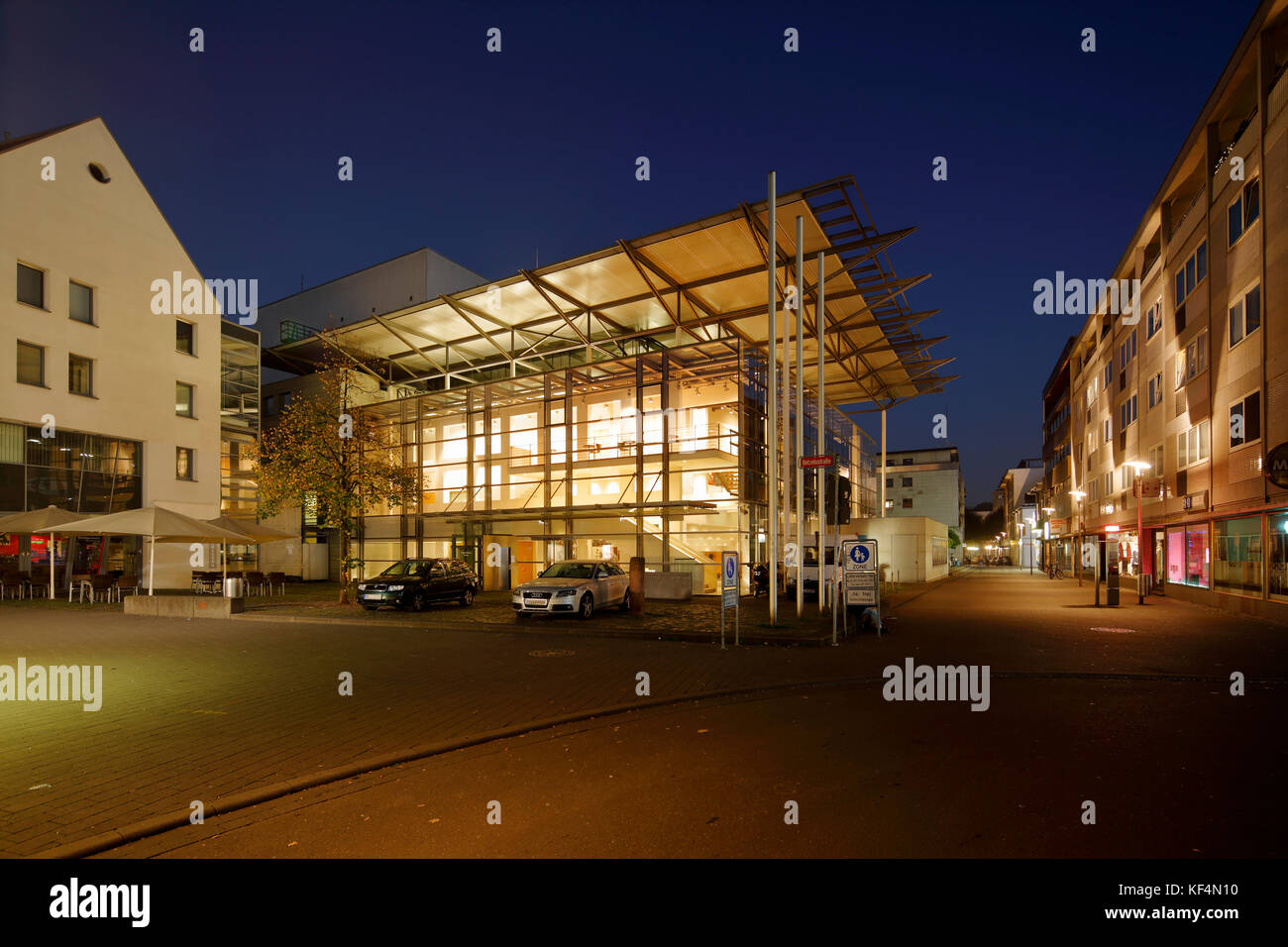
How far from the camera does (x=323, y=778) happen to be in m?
5.95

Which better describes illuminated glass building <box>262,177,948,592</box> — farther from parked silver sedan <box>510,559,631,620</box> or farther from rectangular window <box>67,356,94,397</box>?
rectangular window <box>67,356,94,397</box>

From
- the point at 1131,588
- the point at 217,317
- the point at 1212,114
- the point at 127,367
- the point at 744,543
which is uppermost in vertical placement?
the point at 1212,114

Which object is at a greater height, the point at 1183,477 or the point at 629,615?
the point at 1183,477

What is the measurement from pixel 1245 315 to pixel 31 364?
127 ft

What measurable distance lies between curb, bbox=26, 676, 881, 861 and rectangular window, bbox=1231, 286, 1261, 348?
58.8 ft

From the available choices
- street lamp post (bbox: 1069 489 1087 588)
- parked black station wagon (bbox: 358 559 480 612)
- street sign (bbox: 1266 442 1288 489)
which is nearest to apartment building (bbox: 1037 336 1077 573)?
street lamp post (bbox: 1069 489 1087 588)

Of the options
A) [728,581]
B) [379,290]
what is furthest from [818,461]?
[379,290]

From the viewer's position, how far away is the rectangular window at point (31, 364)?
26.6m

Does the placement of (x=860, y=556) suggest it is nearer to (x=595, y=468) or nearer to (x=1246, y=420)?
(x=1246, y=420)

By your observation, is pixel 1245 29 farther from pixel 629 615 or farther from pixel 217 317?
pixel 217 317

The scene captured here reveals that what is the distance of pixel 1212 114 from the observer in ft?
69.5

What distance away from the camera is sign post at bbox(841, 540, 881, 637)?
1527 centimetres
